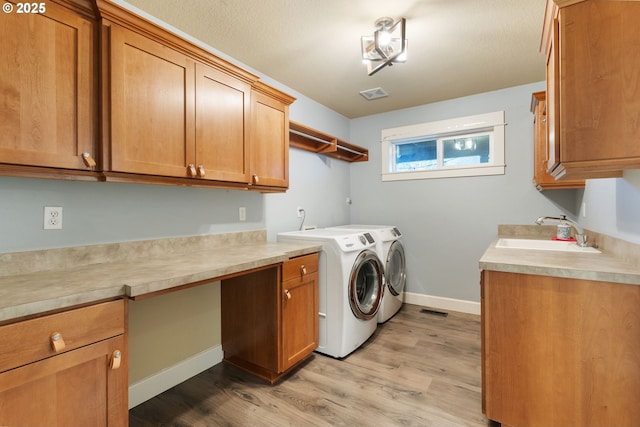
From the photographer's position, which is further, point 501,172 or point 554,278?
point 501,172

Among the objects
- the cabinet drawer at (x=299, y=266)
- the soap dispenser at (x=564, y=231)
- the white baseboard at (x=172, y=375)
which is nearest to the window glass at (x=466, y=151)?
the soap dispenser at (x=564, y=231)

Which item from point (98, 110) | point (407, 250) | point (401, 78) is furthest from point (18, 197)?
point (407, 250)

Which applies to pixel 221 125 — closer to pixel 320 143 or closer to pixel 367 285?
pixel 320 143

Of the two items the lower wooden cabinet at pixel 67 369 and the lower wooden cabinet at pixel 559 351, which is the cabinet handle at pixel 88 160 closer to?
the lower wooden cabinet at pixel 67 369

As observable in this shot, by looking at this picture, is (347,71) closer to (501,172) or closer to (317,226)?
(317,226)

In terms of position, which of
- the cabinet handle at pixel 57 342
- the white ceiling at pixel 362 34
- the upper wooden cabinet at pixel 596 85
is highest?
the white ceiling at pixel 362 34

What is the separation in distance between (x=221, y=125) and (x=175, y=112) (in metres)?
0.30

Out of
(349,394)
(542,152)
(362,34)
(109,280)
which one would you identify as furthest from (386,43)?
(349,394)

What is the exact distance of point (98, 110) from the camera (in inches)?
55.1

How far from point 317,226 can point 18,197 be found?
2446 millimetres

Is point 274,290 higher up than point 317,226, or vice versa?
point 317,226

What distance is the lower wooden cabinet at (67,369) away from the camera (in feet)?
3.01

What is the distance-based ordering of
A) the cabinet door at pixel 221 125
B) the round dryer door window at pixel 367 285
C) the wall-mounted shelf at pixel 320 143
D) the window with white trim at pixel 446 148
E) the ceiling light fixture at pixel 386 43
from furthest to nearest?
the window with white trim at pixel 446 148 → the wall-mounted shelf at pixel 320 143 → the round dryer door window at pixel 367 285 → the ceiling light fixture at pixel 386 43 → the cabinet door at pixel 221 125

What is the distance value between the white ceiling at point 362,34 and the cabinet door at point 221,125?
0.41 m
